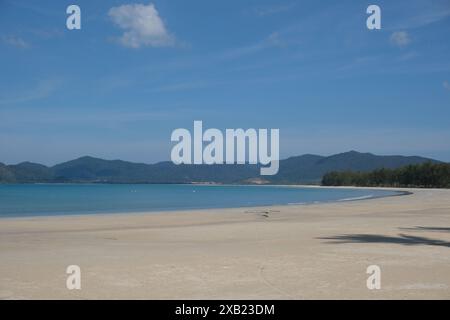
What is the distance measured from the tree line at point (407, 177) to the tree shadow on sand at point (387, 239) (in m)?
117

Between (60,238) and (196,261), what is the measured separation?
789cm

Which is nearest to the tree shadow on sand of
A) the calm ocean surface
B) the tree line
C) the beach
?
the beach

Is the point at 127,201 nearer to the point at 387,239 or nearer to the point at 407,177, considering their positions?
the point at 387,239

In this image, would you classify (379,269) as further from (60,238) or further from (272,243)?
(60,238)

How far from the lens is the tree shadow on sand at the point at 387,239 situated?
15540mm

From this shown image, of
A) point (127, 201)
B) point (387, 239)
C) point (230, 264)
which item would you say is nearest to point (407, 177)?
point (127, 201)

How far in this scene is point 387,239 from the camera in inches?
658

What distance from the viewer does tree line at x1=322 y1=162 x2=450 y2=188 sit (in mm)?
128125

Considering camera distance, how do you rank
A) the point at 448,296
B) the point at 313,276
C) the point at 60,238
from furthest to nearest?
the point at 60,238
the point at 313,276
the point at 448,296

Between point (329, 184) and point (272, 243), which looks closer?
point (272, 243)

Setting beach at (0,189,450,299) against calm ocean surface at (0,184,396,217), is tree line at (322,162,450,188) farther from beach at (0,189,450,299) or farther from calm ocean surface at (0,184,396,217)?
beach at (0,189,450,299)

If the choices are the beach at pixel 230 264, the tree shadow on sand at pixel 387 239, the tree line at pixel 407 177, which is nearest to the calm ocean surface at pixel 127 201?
the beach at pixel 230 264
